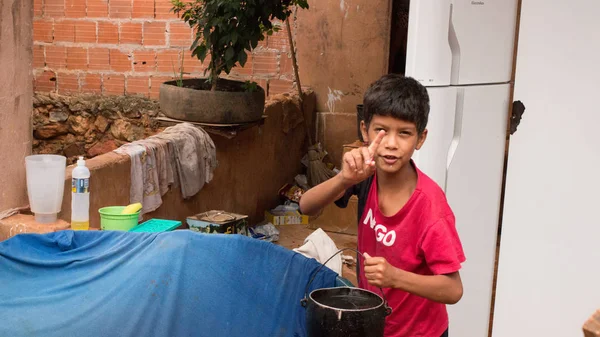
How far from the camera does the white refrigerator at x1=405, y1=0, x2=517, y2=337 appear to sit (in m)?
2.81

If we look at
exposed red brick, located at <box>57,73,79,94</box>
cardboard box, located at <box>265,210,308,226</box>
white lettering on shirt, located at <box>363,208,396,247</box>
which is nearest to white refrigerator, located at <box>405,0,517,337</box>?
white lettering on shirt, located at <box>363,208,396,247</box>

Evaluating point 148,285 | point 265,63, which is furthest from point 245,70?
point 148,285

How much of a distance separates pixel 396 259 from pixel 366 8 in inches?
220

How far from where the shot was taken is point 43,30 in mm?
7711

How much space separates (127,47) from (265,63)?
1510 millimetres

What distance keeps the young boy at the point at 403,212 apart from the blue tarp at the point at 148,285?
84 cm

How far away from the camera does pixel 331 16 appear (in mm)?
7613

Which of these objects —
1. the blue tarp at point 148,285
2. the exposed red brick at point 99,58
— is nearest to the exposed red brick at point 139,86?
the exposed red brick at point 99,58

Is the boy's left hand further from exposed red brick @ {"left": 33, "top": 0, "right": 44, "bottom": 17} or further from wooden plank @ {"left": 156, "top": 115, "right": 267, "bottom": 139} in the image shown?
exposed red brick @ {"left": 33, "top": 0, "right": 44, "bottom": 17}

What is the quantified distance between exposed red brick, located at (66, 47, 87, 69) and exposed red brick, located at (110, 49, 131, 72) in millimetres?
358

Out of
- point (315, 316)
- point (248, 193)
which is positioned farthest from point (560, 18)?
point (248, 193)

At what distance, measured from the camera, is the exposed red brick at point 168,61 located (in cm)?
740

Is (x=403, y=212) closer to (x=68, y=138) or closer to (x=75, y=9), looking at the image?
(x=68, y=138)

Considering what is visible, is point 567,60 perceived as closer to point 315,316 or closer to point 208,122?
point 315,316
